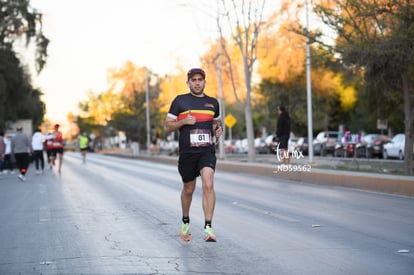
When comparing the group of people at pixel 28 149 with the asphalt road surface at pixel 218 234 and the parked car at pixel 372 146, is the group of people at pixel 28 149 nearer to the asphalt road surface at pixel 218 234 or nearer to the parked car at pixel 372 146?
the asphalt road surface at pixel 218 234

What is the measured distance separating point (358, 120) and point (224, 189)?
44.8m

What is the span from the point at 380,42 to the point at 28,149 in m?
12.5

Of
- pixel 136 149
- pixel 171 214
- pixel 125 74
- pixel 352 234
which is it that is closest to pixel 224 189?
pixel 171 214

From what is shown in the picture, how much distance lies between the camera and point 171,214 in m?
12.6

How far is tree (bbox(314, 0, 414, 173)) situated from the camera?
2006 centimetres

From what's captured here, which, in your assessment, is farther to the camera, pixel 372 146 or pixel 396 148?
pixel 372 146

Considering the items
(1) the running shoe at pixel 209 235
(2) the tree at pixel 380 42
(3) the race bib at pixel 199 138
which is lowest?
(1) the running shoe at pixel 209 235

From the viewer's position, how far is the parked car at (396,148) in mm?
38094

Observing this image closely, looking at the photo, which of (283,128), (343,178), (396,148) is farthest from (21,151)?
(396,148)

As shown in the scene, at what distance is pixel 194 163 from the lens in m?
8.99

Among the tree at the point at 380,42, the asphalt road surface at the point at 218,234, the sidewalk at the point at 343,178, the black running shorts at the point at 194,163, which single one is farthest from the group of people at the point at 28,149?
the black running shorts at the point at 194,163

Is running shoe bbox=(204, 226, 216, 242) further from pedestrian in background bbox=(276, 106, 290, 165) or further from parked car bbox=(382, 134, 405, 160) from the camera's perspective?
parked car bbox=(382, 134, 405, 160)

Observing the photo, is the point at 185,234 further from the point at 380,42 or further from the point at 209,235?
the point at 380,42

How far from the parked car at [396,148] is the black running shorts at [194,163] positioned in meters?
30.3
